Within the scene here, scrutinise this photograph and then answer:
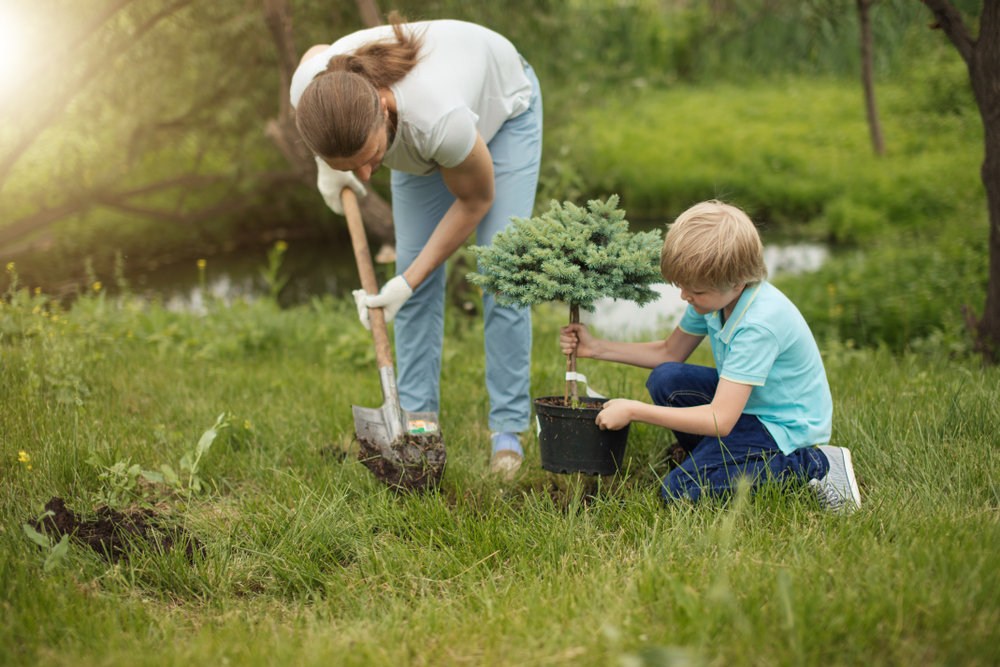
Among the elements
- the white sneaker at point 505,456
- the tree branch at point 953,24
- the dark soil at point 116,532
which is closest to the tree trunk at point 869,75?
the tree branch at point 953,24

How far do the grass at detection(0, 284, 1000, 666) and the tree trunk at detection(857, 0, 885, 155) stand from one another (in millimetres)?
A: 3543

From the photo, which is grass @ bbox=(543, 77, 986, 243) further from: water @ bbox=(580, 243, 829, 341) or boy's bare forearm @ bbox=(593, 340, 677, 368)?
boy's bare forearm @ bbox=(593, 340, 677, 368)

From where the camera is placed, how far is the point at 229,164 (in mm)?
8172

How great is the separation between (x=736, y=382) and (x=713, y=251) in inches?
14.9

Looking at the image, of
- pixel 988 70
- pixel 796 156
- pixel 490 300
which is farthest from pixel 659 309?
pixel 796 156

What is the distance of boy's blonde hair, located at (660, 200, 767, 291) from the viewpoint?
1.82 meters

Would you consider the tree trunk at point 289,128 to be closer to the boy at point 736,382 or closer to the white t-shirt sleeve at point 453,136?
the white t-shirt sleeve at point 453,136

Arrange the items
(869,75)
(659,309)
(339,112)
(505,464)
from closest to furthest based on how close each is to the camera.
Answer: (339,112) → (505,464) → (659,309) → (869,75)

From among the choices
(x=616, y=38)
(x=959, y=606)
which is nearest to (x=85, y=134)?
(x=959, y=606)

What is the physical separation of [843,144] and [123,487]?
12911 millimetres

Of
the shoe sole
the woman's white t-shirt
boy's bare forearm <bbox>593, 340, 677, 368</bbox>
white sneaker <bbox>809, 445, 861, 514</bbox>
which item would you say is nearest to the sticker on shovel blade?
boy's bare forearm <bbox>593, 340, 677, 368</bbox>

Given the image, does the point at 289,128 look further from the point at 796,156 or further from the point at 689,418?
the point at 796,156

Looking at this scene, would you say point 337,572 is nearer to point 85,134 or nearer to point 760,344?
point 760,344

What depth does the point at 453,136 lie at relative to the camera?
205cm
